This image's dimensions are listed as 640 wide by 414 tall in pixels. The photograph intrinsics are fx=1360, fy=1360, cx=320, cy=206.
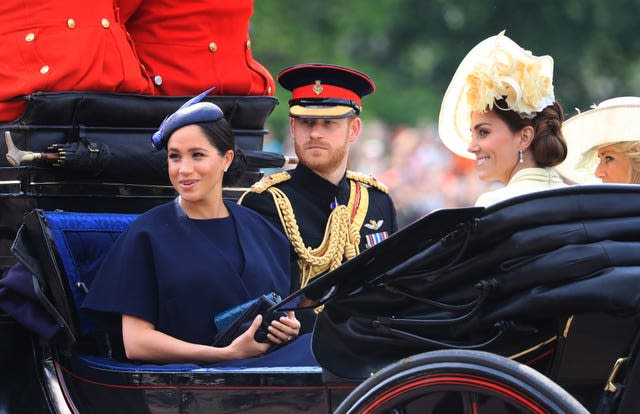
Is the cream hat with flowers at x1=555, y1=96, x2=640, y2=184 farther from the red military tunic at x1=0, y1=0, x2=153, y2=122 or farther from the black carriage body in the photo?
the red military tunic at x1=0, y1=0, x2=153, y2=122

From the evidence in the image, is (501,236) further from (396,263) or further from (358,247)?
(358,247)

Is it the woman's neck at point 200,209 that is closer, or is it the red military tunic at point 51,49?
the woman's neck at point 200,209

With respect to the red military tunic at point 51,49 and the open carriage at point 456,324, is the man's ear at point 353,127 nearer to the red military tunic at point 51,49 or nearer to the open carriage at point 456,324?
the red military tunic at point 51,49

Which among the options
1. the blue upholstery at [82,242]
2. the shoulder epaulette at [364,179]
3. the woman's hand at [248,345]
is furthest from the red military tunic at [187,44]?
the woman's hand at [248,345]

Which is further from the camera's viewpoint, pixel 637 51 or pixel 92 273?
pixel 637 51

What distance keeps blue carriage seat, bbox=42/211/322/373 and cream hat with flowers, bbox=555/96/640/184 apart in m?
1.26

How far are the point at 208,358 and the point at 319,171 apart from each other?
1.16 meters

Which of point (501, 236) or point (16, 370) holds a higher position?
point (501, 236)

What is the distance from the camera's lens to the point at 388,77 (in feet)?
61.5

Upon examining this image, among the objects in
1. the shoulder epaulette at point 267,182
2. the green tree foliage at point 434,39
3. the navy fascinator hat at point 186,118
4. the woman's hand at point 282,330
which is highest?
the green tree foliage at point 434,39

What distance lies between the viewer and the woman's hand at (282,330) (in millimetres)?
4016

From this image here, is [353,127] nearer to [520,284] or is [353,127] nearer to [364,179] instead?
[364,179]

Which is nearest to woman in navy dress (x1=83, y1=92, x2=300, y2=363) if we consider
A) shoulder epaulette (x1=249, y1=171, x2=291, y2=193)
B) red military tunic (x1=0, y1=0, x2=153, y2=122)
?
red military tunic (x1=0, y1=0, x2=153, y2=122)

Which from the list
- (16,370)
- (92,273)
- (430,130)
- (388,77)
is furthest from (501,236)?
(388,77)
